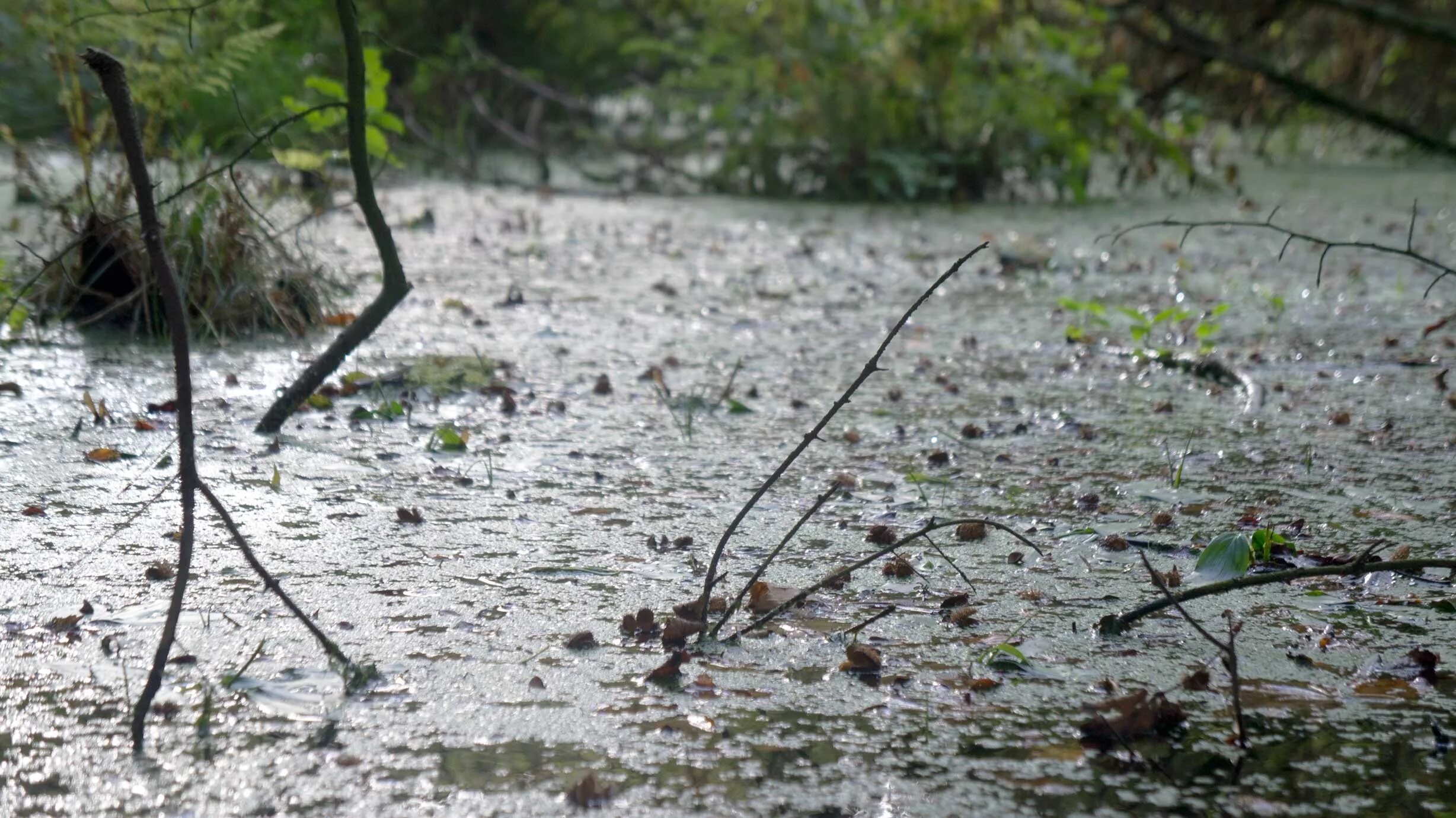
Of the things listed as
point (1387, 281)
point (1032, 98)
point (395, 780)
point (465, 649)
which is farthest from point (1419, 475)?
point (1032, 98)

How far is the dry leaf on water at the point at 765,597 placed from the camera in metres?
1.79

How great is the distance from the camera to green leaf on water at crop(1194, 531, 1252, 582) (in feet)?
6.20

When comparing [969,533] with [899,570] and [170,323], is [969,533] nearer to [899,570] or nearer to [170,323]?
[899,570]

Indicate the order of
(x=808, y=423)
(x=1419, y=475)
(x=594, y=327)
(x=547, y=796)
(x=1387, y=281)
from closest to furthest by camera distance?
(x=547, y=796)
(x=1419, y=475)
(x=808, y=423)
(x=594, y=327)
(x=1387, y=281)

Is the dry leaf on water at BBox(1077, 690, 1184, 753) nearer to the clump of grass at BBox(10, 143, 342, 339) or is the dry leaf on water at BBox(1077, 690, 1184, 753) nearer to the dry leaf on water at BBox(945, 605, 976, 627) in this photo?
the dry leaf on water at BBox(945, 605, 976, 627)

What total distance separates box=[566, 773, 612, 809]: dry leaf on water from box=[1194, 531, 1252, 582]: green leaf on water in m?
0.96

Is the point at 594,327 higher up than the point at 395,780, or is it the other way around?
the point at 594,327

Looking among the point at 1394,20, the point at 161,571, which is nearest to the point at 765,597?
the point at 161,571

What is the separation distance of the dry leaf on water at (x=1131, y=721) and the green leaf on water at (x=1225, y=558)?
0.46 metres

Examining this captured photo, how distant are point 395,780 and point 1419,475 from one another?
1852mm

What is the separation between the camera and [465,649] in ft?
5.38

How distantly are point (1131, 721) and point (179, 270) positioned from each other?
2639mm

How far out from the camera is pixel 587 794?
129 cm

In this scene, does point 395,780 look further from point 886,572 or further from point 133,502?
point 133,502
